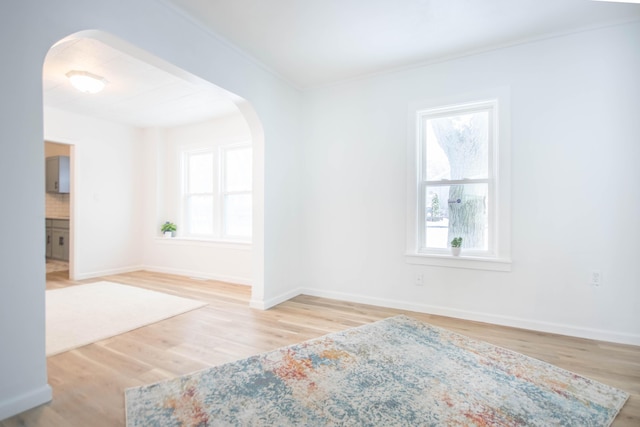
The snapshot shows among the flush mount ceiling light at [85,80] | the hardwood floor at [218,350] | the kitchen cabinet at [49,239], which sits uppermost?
the flush mount ceiling light at [85,80]

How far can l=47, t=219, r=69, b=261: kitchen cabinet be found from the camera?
21.2 ft

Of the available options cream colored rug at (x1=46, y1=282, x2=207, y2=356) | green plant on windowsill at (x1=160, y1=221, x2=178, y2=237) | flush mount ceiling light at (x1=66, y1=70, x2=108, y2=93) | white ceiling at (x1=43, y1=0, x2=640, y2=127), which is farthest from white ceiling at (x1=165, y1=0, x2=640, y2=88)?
green plant on windowsill at (x1=160, y1=221, x2=178, y2=237)

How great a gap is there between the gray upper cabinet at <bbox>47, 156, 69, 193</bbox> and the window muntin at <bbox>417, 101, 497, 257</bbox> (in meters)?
7.19

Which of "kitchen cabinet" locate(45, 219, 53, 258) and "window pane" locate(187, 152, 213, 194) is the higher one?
"window pane" locate(187, 152, 213, 194)

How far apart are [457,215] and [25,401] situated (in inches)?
146

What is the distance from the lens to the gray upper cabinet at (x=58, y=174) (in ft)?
21.2

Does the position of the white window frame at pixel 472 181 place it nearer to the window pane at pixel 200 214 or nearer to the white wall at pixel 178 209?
the white wall at pixel 178 209

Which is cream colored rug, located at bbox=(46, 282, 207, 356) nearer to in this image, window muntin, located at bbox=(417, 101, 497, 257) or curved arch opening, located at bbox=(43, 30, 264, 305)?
curved arch opening, located at bbox=(43, 30, 264, 305)

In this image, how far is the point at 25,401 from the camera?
1.72 meters

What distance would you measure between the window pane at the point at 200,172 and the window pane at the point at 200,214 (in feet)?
0.53

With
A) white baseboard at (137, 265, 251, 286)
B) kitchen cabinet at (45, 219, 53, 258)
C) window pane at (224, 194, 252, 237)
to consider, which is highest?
window pane at (224, 194, 252, 237)

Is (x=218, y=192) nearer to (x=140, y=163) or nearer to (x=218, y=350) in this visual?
(x=140, y=163)

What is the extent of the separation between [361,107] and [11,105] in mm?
3143

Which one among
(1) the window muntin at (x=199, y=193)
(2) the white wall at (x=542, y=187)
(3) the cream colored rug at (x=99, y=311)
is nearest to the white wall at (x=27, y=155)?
(3) the cream colored rug at (x=99, y=311)
